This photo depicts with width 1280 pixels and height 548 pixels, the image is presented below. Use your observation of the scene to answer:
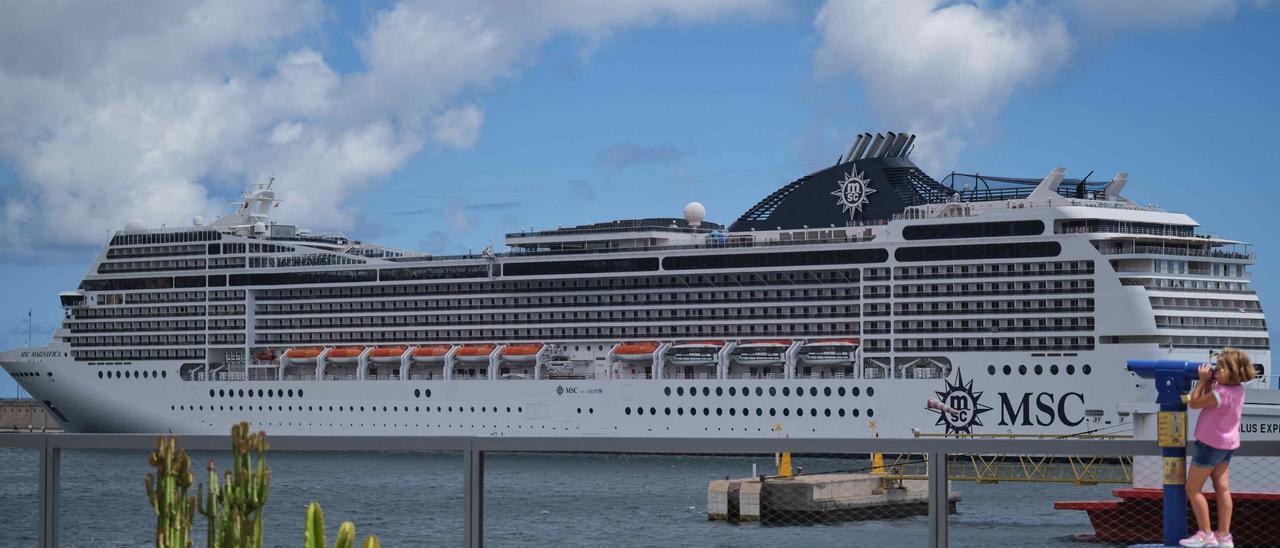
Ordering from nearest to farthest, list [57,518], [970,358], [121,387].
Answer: [57,518] < [970,358] < [121,387]

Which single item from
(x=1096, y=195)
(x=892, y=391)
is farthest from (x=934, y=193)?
(x=892, y=391)

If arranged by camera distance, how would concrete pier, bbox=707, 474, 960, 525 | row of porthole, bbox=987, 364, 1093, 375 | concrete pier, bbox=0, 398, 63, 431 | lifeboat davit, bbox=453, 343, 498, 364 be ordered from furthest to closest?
concrete pier, bbox=0, 398, 63, 431, lifeboat davit, bbox=453, 343, 498, 364, row of porthole, bbox=987, 364, 1093, 375, concrete pier, bbox=707, 474, 960, 525

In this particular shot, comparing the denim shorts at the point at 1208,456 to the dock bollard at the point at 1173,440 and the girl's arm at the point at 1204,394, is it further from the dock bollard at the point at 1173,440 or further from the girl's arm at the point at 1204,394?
the girl's arm at the point at 1204,394

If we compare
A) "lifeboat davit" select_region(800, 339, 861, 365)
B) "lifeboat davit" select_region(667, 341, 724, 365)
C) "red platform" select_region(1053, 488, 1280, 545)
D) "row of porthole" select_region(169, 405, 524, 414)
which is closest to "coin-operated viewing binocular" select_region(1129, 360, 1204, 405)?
"red platform" select_region(1053, 488, 1280, 545)

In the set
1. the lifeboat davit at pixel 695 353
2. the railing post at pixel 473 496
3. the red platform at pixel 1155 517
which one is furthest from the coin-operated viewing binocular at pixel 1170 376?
the lifeboat davit at pixel 695 353

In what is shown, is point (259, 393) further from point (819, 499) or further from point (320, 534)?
point (320, 534)

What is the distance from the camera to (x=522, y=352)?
170 ft

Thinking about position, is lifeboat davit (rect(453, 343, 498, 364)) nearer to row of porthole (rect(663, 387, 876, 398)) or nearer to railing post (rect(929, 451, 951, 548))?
row of porthole (rect(663, 387, 876, 398))

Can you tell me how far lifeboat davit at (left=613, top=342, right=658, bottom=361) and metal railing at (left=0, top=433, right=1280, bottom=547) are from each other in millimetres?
41821

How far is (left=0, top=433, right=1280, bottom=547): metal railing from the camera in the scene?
6742mm

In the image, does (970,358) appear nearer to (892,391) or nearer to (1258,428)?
(892,391)

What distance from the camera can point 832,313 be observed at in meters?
48.8

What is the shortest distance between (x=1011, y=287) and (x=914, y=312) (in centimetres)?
278

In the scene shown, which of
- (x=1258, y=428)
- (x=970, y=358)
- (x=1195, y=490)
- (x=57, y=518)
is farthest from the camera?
(x=970, y=358)
